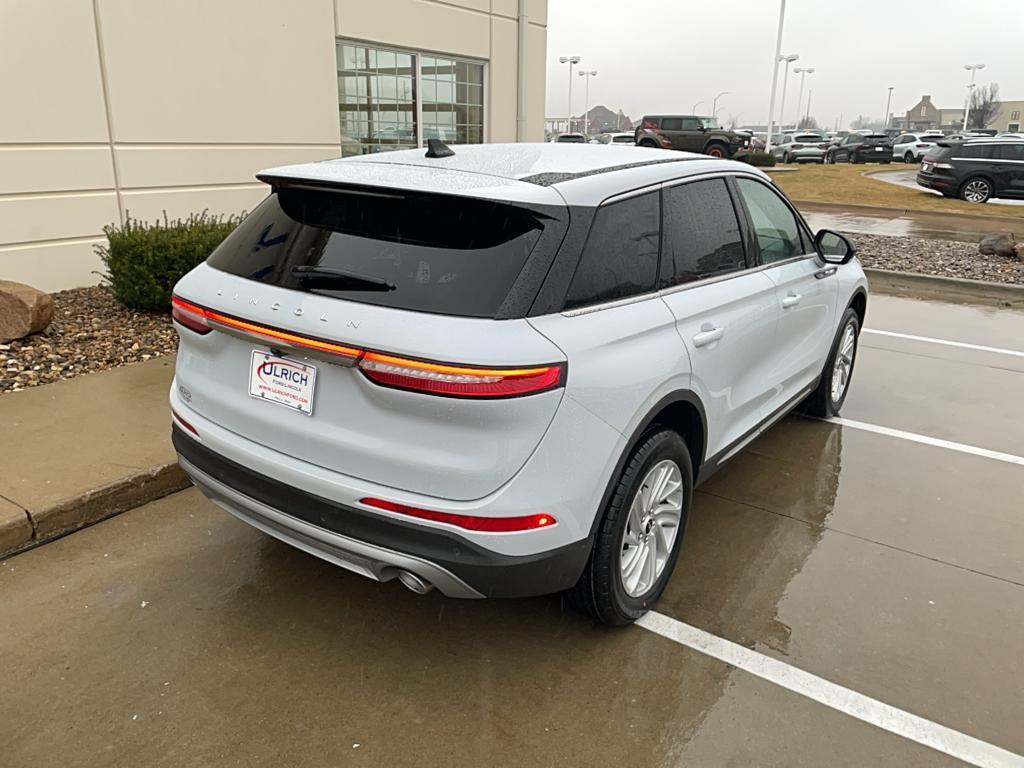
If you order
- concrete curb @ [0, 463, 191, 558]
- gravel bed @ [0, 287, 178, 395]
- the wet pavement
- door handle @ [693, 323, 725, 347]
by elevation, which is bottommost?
concrete curb @ [0, 463, 191, 558]

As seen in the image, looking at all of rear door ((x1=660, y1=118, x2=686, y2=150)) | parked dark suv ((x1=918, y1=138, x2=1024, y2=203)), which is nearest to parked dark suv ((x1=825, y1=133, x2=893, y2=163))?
rear door ((x1=660, y1=118, x2=686, y2=150))

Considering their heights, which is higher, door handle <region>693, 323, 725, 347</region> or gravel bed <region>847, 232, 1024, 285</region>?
door handle <region>693, 323, 725, 347</region>

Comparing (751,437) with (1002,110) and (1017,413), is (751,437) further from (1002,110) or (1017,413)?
(1002,110)

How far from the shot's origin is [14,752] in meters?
2.41

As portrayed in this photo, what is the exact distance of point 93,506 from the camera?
371 cm

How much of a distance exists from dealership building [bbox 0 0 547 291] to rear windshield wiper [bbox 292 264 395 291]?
552 cm

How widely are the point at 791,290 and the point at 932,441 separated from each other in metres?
1.80

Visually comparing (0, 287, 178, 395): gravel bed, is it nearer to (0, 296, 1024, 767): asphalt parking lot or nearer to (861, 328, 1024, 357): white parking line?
(0, 296, 1024, 767): asphalt parking lot

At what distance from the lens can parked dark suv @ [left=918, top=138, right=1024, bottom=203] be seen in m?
20.2

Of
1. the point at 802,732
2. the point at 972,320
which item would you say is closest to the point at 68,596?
the point at 802,732

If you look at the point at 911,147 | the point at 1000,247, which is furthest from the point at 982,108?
the point at 1000,247

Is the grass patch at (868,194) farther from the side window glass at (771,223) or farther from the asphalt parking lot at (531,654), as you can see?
the asphalt parking lot at (531,654)

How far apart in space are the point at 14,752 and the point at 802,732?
2458 mm

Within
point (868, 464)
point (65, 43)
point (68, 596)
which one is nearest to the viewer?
point (68, 596)
